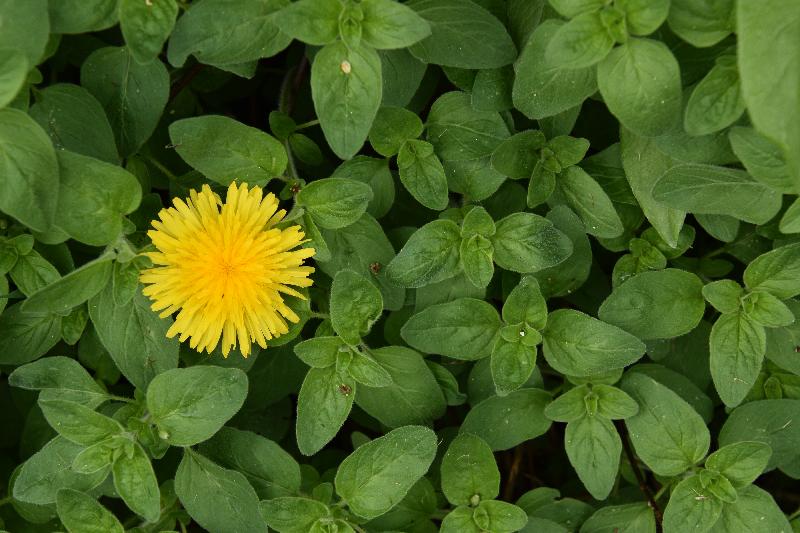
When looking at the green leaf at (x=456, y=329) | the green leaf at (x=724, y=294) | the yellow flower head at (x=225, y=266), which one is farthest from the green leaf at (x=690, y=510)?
the yellow flower head at (x=225, y=266)

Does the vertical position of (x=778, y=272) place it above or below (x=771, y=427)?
above

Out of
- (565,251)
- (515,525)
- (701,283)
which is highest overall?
(565,251)

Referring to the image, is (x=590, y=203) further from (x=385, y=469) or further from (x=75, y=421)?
(x=75, y=421)

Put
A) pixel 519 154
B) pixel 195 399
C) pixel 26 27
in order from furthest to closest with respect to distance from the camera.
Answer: pixel 519 154
pixel 195 399
pixel 26 27

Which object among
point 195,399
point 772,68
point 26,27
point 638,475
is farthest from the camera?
point 638,475

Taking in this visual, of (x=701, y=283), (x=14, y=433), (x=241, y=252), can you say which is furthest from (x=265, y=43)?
(x=14, y=433)

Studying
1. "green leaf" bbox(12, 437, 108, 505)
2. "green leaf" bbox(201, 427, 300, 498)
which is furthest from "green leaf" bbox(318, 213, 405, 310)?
"green leaf" bbox(12, 437, 108, 505)

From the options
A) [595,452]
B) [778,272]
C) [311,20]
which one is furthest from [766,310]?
[311,20]

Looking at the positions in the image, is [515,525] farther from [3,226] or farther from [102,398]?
[3,226]
